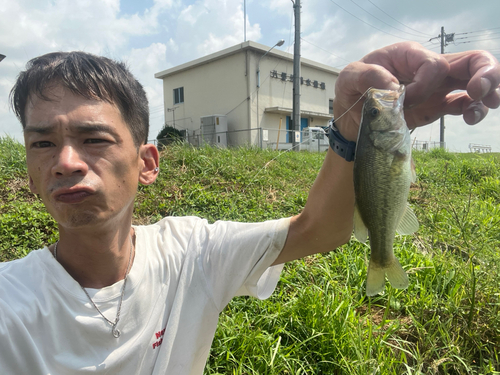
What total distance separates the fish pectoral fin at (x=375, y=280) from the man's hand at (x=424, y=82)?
66 cm

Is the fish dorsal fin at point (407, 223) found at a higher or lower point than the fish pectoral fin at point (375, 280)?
higher

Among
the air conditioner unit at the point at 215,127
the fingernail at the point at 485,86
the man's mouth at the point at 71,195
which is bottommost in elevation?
the man's mouth at the point at 71,195

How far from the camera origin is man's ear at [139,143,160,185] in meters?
1.79

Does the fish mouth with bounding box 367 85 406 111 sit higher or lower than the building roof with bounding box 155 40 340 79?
lower

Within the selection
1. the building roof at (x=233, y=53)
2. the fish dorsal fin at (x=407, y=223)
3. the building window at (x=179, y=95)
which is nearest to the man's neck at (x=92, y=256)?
the fish dorsal fin at (x=407, y=223)

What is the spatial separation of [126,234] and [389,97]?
142 centimetres

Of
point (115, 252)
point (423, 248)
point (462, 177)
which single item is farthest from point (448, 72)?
point (462, 177)

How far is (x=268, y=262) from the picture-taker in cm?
168

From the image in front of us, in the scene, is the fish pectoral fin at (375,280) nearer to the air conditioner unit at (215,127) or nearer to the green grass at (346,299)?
the green grass at (346,299)

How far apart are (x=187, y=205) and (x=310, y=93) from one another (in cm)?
2325

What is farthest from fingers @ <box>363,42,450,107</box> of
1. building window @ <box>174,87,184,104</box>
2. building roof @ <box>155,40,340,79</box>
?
building window @ <box>174,87,184,104</box>

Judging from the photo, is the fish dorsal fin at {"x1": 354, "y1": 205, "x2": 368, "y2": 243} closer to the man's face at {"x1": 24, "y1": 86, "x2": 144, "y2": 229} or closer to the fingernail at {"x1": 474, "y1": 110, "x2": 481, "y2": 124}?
the fingernail at {"x1": 474, "y1": 110, "x2": 481, "y2": 124}

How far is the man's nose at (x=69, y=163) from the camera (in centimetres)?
133

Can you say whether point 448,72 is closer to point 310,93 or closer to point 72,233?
point 72,233
